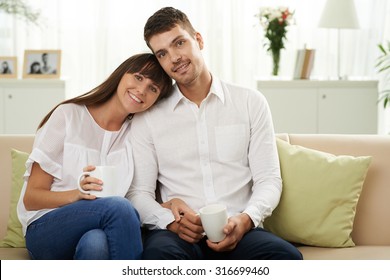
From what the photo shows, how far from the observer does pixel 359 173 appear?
2.43 m

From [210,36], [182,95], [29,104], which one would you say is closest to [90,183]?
[182,95]

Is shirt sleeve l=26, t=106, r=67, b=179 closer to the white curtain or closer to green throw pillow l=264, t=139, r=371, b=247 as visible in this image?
green throw pillow l=264, t=139, r=371, b=247

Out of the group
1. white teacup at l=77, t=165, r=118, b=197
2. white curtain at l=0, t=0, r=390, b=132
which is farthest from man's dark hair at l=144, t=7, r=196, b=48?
white curtain at l=0, t=0, r=390, b=132

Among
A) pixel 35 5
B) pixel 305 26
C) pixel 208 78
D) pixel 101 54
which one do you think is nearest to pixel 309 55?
pixel 305 26

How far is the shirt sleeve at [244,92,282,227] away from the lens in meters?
2.30

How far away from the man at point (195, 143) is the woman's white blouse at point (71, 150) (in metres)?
0.08

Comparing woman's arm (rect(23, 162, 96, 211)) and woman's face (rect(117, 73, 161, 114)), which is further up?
woman's face (rect(117, 73, 161, 114))

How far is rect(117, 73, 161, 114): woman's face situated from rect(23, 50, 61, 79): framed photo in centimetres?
270

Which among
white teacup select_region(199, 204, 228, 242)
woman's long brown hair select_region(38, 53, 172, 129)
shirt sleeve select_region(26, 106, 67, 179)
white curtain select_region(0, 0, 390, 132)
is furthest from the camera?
white curtain select_region(0, 0, 390, 132)

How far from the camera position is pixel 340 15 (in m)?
4.83

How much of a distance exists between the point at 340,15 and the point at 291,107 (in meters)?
0.72

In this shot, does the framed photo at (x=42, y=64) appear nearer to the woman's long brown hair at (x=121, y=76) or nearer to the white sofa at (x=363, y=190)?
the white sofa at (x=363, y=190)

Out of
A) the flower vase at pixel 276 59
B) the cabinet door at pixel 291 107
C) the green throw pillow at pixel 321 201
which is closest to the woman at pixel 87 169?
the green throw pillow at pixel 321 201
